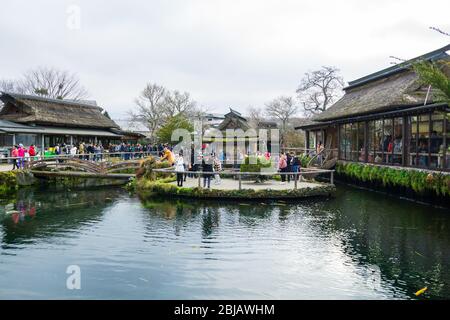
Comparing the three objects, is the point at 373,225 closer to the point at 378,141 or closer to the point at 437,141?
the point at 437,141

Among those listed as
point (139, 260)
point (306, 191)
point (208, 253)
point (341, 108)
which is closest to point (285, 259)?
point (208, 253)

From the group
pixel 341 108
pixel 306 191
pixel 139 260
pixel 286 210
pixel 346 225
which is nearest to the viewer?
pixel 139 260

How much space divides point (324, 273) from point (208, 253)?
2890 mm

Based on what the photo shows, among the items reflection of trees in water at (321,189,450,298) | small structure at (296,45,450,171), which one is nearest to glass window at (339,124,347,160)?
small structure at (296,45,450,171)

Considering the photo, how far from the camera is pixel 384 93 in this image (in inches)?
1009

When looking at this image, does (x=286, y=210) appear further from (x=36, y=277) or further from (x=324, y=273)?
(x=36, y=277)

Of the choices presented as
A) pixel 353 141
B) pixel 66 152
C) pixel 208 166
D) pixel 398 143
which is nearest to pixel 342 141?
pixel 353 141

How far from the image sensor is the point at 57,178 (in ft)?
87.9

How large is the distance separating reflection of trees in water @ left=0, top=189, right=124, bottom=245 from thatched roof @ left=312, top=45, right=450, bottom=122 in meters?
14.5

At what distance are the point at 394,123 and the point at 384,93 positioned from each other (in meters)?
4.75

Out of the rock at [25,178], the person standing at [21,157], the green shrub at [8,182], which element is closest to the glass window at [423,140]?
the green shrub at [8,182]

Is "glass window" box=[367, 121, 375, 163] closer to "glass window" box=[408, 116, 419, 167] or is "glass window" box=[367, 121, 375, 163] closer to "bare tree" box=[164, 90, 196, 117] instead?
"glass window" box=[408, 116, 419, 167]

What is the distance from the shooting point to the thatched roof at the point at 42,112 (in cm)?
3606

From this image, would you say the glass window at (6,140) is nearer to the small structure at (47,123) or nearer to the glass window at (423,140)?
the small structure at (47,123)
